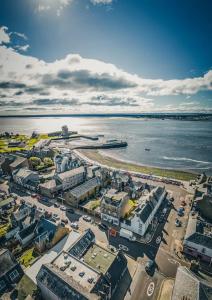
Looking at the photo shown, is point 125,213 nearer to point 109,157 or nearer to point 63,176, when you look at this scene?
point 63,176

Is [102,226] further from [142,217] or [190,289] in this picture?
[190,289]

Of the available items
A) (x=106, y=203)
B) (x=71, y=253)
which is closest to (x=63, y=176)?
(x=106, y=203)

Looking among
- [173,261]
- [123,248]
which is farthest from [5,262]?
[173,261]

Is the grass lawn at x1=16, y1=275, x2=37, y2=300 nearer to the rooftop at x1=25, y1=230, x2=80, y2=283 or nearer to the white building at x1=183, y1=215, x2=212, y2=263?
the rooftop at x1=25, y1=230, x2=80, y2=283

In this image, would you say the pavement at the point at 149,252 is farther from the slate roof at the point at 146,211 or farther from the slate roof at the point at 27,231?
the slate roof at the point at 27,231

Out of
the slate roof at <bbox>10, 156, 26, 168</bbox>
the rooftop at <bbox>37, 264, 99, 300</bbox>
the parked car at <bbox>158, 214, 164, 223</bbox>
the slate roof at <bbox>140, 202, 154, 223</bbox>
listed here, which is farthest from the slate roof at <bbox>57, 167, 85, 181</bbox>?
the rooftop at <bbox>37, 264, 99, 300</bbox>

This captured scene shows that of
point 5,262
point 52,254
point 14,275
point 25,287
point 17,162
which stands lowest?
point 52,254
